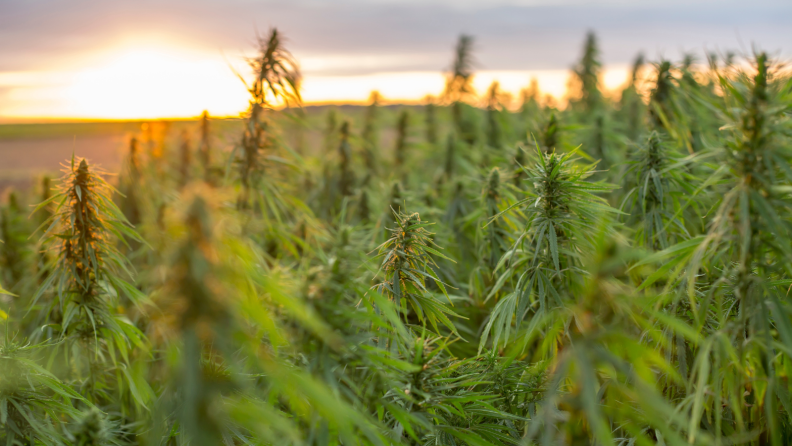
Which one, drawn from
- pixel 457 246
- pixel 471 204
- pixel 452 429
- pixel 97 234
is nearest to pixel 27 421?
pixel 97 234

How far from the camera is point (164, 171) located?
4.44m

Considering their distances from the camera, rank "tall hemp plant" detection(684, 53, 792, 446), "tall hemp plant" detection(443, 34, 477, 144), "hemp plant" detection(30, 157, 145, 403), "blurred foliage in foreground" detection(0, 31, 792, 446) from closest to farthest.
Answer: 1. "blurred foliage in foreground" detection(0, 31, 792, 446)
2. "tall hemp plant" detection(684, 53, 792, 446)
3. "hemp plant" detection(30, 157, 145, 403)
4. "tall hemp plant" detection(443, 34, 477, 144)

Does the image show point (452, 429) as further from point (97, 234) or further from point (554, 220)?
point (97, 234)

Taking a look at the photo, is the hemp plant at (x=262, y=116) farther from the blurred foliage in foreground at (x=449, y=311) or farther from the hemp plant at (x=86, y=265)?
the hemp plant at (x=86, y=265)

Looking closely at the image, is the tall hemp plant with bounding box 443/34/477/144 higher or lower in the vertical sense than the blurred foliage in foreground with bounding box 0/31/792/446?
higher

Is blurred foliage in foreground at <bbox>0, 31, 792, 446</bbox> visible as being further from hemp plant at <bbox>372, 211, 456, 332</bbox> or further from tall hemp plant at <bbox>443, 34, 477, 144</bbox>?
tall hemp plant at <bbox>443, 34, 477, 144</bbox>

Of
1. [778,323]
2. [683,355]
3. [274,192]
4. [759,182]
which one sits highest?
[759,182]

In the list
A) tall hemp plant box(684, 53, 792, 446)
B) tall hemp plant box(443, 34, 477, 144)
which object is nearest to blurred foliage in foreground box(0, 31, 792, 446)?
tall hemp plant box(684, 53, 792, 446)

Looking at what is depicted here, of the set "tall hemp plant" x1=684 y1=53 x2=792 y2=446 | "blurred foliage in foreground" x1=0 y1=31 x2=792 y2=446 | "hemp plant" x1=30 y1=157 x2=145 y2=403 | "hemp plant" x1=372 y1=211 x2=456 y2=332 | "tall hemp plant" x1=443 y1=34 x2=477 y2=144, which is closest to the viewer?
"blurred foliage in foreground" x1=0 y1=31 x2=792 y2=446

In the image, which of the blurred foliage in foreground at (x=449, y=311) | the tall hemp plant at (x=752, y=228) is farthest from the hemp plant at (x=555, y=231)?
the tall hemp plant at (x=752, y=228)

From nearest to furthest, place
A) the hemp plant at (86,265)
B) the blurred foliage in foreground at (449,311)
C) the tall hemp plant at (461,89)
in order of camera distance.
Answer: the blurred foliage in foreground at (449,311) < the hemp plant at (86,265) < the tall hemp plant at (461,89)

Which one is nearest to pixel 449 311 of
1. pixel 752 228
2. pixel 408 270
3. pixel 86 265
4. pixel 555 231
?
pixel 408 270

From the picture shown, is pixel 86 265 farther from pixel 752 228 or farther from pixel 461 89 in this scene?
pixel 461 89

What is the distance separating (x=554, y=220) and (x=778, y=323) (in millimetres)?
679
